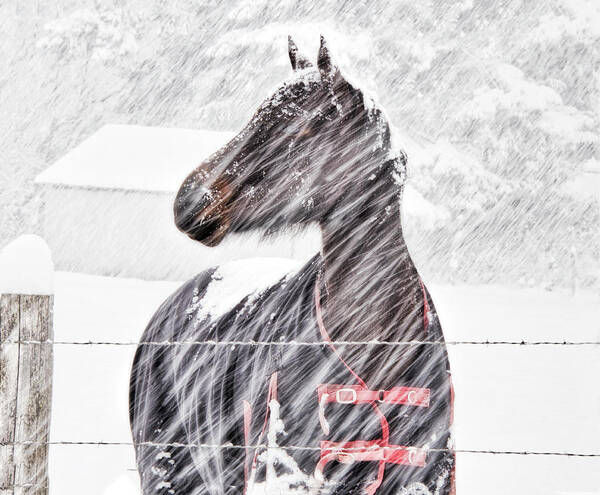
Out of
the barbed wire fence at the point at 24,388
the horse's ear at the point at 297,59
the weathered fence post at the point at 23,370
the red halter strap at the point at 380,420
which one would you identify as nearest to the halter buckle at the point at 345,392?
the red halter strap at the point at 380,420

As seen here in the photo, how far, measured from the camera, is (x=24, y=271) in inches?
85.5

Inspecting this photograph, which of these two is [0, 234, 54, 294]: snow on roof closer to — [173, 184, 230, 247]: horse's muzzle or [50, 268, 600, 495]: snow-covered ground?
[173, 184, 230, 247]: horse's muzzle

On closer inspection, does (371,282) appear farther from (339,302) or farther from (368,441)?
(368,441)

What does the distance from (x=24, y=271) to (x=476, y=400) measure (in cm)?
514

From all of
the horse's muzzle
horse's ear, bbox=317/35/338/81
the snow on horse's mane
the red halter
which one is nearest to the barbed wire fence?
the red halter

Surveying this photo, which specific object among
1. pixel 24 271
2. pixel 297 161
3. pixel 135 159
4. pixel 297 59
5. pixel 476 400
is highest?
pixel 135 159

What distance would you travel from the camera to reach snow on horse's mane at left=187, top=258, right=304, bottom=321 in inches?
112

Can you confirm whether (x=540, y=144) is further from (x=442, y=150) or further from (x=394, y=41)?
(x=394, y=41)

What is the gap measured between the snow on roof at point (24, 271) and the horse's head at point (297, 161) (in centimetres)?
44

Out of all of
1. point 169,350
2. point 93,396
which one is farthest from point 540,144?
point 169,350

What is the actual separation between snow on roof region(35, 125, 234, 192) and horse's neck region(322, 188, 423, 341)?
12321mm

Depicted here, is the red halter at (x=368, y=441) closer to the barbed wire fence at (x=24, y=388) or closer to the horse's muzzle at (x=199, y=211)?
the barbed wire fence at (x=24, y=388)

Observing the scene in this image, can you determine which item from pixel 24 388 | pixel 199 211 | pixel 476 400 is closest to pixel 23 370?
pixel 24 388

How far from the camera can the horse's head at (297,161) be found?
2.22m
